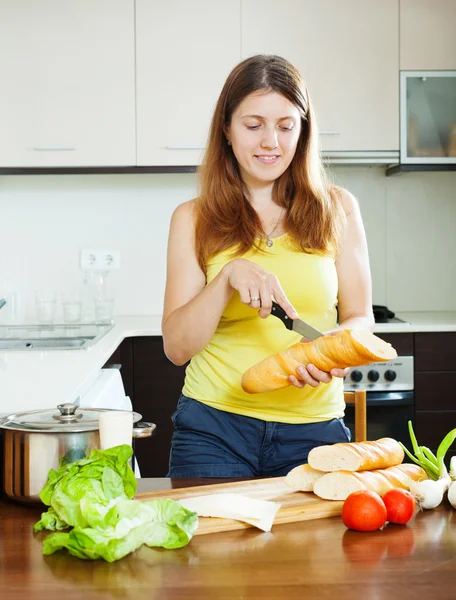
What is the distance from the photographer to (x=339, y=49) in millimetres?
3447

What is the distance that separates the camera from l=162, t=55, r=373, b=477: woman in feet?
5.48

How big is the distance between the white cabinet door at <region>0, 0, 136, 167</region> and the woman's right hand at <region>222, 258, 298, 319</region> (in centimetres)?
199

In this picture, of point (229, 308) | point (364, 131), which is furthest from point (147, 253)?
point (229, 308)

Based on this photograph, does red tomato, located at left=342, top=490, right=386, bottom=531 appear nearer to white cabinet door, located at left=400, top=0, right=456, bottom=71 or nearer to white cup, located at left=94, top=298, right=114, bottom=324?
white cup, located at left=94, top=298, right=114, bottom=324

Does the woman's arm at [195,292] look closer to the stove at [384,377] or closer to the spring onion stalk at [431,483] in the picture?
the spring onion stalk at [431,483]

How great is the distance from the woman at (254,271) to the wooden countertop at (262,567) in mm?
463

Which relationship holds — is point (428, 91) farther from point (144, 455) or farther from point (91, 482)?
point (91, 482)

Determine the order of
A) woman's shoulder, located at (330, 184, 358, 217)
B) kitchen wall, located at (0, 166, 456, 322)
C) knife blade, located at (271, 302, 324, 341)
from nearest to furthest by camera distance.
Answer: knife blade, located at (271, 302, 324, 341) → woman's shoulder, located at (330, 184, 358, 217) → kitchen wall, located at (0, 166, 456, 322)

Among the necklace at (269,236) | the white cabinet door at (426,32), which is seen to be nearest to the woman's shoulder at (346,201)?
the necklace at (269,236)

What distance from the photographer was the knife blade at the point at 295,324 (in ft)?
5.24

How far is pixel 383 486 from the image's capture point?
50.7 inches

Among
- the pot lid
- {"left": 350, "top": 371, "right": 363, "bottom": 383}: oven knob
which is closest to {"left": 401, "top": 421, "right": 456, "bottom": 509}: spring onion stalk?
the pot lid

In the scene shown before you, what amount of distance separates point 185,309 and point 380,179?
2290mm

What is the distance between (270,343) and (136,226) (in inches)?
85.5
